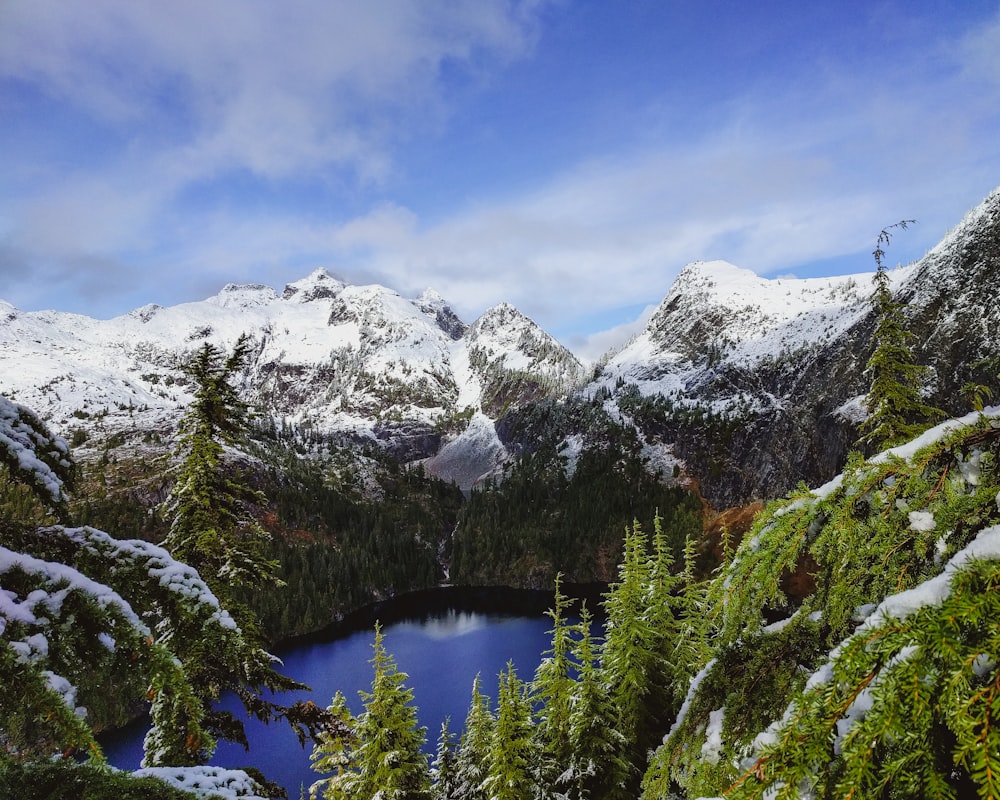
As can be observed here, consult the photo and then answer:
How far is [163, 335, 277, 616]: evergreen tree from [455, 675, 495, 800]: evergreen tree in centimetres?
1044

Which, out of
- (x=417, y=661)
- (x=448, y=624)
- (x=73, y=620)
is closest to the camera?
(x=73, y=620)

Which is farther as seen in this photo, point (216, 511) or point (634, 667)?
point (634, 667)

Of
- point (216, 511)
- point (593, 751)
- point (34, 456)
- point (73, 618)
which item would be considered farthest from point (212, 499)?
point (593, 751)

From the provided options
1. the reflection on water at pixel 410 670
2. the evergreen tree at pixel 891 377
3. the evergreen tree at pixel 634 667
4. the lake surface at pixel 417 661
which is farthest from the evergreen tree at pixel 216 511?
the lake surface at pixel 417 661

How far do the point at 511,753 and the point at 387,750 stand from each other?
408 cm

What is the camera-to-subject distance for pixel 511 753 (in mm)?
17781

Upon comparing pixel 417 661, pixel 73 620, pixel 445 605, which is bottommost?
pixel 445 605

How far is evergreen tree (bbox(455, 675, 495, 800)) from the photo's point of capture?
65.6 ft

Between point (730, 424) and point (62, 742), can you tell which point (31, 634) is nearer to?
point (62, 742)

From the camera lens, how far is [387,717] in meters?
18.1

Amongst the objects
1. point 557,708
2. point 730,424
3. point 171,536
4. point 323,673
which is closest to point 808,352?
point 730,424

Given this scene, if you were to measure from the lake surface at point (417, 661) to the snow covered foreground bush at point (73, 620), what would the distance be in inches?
1700

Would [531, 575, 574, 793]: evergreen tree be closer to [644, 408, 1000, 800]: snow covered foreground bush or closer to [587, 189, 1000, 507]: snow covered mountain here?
[644, 408, 1000, 800]: snow covered foreground bush

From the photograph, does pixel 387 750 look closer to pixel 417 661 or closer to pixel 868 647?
pixel 868 647
